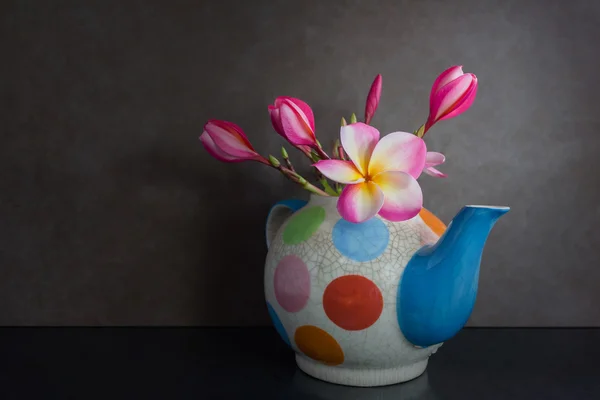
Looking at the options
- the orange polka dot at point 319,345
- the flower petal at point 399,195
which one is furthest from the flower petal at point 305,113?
the orange polka dot at point 319,345

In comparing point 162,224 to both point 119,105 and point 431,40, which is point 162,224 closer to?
point 119,105

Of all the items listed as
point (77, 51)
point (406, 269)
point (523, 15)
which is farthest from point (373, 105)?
point (77, 51)

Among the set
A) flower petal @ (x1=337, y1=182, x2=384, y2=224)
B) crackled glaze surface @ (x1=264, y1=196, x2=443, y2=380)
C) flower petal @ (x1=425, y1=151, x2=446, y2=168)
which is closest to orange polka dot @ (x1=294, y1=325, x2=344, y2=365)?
crackled glaze surface @ (x1=264, y1=196, x2=443, y2=380)

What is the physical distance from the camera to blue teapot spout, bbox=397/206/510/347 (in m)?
0.54

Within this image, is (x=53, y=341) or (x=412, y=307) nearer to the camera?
(x=412, y=307)

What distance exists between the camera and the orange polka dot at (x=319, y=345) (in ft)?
1.84

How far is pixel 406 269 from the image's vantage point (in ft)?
1.80

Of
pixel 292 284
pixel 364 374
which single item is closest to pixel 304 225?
pixel 292 284

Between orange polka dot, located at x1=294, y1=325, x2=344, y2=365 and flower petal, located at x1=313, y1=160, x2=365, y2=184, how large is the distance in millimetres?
150

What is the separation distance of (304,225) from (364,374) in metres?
0.17

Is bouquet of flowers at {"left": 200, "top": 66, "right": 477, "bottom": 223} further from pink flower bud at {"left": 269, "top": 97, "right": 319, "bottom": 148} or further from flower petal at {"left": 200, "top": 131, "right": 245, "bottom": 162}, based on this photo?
flower petal at {"left": 200, "top": 131, "right": 245, "bottom": 162}

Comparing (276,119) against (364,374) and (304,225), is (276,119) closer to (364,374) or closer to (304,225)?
(304,225)

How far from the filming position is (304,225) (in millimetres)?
595

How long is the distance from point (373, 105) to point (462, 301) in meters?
0.24
